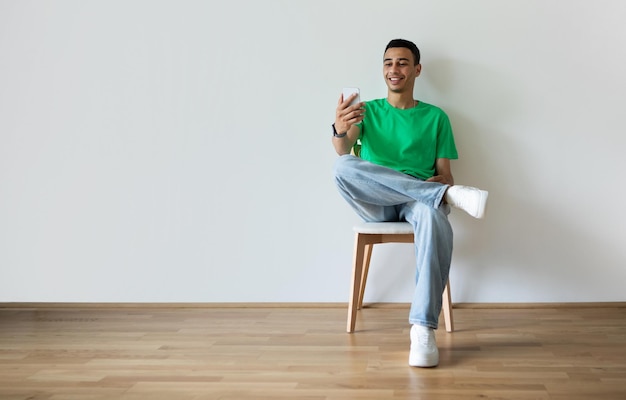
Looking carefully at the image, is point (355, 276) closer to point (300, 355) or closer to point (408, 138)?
point (300, 355)

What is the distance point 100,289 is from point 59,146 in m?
0.68

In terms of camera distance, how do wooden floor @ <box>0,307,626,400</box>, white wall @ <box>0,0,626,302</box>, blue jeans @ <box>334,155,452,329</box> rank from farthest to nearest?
white wall @ <box>0,0,626,302</box> → blue jeans @ <box>334,155,452,329</box> → wooden floor @ <box>0,307,626,400</box>

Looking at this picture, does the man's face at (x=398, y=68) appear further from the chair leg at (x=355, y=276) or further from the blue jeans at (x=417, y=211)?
the chair leg at (x=355, y=276)

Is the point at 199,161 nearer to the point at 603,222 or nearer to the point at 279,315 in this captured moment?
the point at 279,315

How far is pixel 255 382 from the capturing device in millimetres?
1917

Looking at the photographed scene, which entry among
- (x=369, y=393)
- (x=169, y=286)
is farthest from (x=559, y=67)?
(x=169, y=286)

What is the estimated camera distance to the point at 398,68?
2736 millimetres

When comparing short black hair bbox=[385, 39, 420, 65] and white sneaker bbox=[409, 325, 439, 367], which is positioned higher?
short black hair bbox=[385, 39, 420, 65]

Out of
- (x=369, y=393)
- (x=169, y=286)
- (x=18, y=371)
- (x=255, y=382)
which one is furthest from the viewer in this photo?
(x=169, y=286)

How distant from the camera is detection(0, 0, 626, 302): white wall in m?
2.88

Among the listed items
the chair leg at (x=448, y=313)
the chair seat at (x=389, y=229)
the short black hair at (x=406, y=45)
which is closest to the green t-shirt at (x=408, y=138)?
the short black hair at (x=406, y=45)

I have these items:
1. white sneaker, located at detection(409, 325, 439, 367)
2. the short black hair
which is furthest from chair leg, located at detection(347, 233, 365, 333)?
the short black hair

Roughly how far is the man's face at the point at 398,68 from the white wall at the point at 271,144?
180 millimetres

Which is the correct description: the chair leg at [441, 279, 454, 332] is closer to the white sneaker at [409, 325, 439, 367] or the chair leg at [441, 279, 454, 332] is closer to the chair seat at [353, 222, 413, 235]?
the chair seat at [353, 222, 413, 235]
